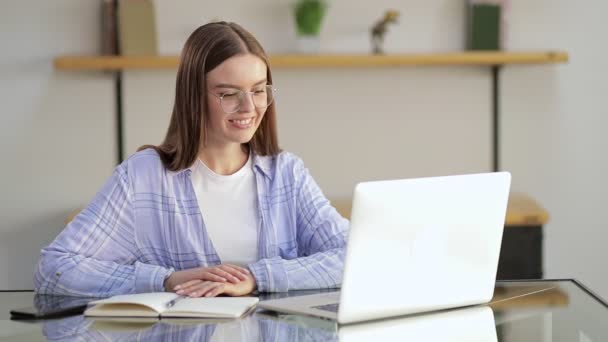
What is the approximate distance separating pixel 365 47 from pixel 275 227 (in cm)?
163

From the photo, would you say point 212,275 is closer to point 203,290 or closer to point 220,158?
point 203,290

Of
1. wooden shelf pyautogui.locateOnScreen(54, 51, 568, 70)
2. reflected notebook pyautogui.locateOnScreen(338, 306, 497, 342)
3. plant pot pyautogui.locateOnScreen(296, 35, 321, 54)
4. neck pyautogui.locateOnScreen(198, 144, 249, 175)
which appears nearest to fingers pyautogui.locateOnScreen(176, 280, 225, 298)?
reflected notebook pyautogui.locateOnScreen(338, 306, 497, 342)

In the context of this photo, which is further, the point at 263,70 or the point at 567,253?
the point at 567,253

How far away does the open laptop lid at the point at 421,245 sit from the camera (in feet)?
4.98

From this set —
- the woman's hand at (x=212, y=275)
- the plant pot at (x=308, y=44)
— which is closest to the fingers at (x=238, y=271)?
the woman's hand at (x=212, y=275)

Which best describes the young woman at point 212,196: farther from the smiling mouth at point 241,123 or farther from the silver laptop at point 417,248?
the silver laptop at point 417,248

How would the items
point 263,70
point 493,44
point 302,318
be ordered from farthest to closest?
point 493,44, point 263,70, point 302,318

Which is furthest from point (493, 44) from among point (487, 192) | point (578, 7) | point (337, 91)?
point (487, 192)

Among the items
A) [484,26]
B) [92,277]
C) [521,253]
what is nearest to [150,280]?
[92,277]

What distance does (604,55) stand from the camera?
12.1 ft

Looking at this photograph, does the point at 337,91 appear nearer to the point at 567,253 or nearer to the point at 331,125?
the point at 331,125

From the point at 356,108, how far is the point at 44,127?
4.01 ft

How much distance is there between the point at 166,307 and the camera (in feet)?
5.38

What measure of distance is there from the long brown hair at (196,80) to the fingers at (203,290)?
1.40 feet
